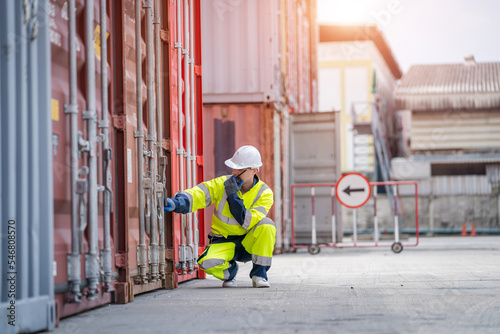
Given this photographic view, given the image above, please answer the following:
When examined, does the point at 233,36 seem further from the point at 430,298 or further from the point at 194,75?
the point at 430,298

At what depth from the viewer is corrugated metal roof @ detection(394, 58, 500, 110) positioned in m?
35.0

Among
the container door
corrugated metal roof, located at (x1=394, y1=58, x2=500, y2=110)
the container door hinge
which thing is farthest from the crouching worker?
corrugated metal roof, located at (x1=394, y1=58, x2=500, y2=110)

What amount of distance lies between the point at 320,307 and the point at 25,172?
2.25 m

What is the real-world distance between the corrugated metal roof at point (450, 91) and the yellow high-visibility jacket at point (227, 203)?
92.2ft

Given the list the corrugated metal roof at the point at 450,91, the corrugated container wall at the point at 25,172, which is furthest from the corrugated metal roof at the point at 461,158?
the corrugated container wall at the point at 25,172

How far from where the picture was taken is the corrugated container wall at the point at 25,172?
4684 mm

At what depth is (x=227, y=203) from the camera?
806 centimetres

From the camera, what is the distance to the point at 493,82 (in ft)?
118

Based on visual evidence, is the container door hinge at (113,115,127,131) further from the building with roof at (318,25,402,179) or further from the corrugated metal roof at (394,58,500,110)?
Answer: the building with roof at (318,25,402,179)

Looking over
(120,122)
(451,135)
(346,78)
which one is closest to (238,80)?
(120,122)

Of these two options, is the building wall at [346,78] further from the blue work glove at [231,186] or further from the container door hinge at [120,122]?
the container door hinge at [120,122]

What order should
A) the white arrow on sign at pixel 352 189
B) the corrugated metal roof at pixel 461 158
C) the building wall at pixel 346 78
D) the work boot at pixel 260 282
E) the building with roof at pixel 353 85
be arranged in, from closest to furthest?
the work boot at pixel 260 282 → the white arrow on sign at pixel 352 189 → the corrugated metal roof at pixel 461 158 → the building with roof at pixel 353 85 → the building wall at pixel 346 78

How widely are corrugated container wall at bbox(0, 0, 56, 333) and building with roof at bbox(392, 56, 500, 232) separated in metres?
25.5

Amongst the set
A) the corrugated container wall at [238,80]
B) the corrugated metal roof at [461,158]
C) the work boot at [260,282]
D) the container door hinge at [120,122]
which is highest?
the corrugated container wall at [238,80]
